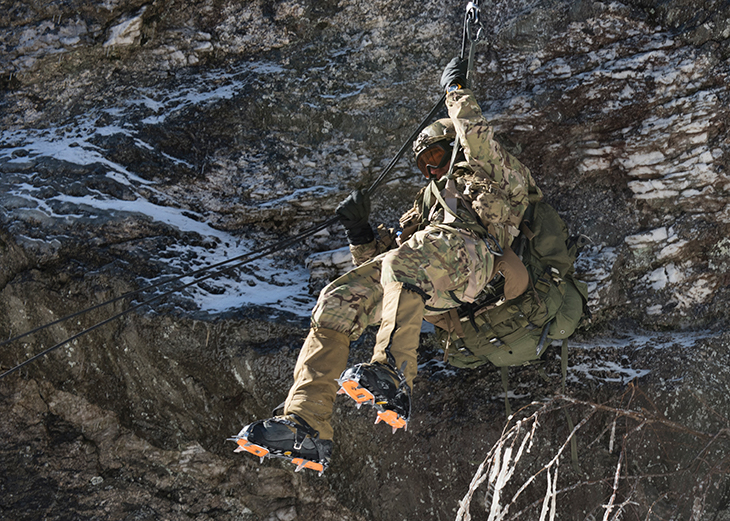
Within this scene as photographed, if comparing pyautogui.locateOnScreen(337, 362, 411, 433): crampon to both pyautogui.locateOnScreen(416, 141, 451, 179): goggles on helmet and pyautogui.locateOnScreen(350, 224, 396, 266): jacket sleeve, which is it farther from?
pyautogui.locateOnScreen(416, 141, 451, 179): goggles on helmet

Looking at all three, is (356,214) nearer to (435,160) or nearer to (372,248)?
(372,248)

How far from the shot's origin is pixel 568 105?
5.00 metres

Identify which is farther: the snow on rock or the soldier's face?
the snow on rock

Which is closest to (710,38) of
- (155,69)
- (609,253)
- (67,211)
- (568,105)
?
(568,105)

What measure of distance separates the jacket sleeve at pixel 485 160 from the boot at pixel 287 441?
181cm

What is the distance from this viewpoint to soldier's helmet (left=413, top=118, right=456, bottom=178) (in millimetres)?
4312

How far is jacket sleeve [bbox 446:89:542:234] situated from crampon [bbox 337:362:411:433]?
4.77 ft

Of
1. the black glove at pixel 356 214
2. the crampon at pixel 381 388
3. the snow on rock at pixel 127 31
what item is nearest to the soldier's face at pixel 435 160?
the black glove at pixel 356 214

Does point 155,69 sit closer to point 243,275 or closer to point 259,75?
point 259,75

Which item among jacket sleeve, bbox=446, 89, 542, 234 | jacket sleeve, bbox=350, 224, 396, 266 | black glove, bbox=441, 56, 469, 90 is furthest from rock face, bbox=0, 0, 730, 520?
jacket sleeve, bbox=446, 89, 542, 234

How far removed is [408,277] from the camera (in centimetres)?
315

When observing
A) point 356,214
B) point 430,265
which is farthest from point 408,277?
point 356,214

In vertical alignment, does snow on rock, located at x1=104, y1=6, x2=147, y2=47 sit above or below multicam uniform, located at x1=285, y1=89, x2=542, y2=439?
above

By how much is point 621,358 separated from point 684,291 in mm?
894
